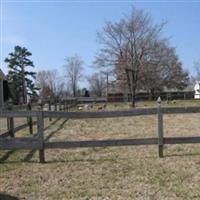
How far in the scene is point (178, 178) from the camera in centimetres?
785

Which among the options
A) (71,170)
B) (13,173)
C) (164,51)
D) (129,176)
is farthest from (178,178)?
(164,51)

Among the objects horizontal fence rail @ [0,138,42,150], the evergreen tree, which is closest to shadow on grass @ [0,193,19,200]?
horizontal fence rail @ [0,138,42,150]

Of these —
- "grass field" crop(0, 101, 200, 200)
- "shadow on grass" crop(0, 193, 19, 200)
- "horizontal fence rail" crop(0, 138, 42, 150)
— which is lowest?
"shadow on grass" crop(0, 193, 19, 200)

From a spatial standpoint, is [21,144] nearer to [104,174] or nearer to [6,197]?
[104,174]

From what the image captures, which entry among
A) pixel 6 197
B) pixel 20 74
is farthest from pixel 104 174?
pixel 20 74

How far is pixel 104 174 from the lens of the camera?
8.40 metres

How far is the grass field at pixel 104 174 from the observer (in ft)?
23.0

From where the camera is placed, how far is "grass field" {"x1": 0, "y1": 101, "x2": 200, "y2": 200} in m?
7.00

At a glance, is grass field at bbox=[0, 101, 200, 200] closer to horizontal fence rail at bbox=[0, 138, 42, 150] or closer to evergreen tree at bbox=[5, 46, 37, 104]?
horizontal fence rail at bbox=[0, 138, 42, 150]

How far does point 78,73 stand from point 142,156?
9314cm

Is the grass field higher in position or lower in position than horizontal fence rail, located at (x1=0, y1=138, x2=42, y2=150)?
lower

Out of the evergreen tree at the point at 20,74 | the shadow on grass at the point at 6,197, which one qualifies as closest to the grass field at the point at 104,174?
the shadow on grass at the point at 6,197

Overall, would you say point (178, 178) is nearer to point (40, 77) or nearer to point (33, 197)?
point (33, 197)

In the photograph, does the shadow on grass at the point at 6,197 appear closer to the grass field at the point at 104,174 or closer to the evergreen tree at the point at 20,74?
the grass field at the point at 104,174
